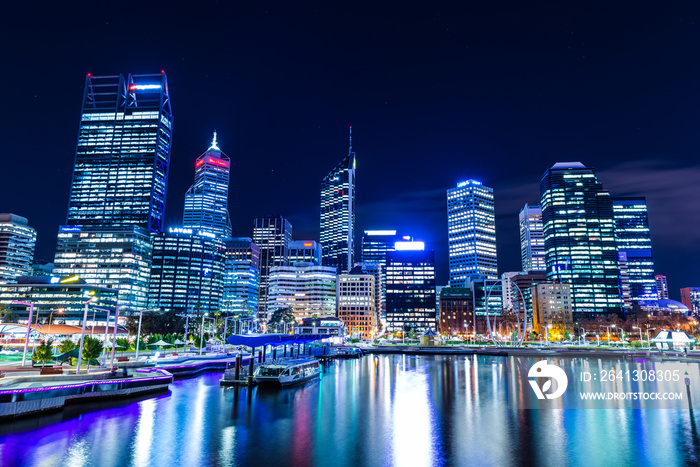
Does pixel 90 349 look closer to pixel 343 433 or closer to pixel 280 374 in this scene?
pixel 280 374

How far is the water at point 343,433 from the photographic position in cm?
2928

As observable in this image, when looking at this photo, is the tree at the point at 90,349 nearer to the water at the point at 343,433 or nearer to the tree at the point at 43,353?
the tree at the point at 43,353

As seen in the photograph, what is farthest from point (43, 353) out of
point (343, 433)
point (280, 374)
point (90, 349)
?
point (343, 433)

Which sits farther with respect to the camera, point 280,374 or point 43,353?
point 280,374

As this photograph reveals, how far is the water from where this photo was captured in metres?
29.3

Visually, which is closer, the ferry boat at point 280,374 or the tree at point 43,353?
the tree at point 43,353

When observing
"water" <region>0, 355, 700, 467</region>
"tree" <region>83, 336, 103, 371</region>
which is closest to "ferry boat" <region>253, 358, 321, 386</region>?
"water" <region>0, 355, 700, 467</region>

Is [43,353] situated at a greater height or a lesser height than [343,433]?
greater

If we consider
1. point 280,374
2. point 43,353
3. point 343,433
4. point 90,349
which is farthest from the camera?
point 280,374

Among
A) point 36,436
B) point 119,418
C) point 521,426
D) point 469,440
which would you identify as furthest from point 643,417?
point 36,436

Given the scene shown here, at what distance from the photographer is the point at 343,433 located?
36750mm

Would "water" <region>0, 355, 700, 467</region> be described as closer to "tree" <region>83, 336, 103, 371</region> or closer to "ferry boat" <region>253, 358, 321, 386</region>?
"ferry boat" <region>253, 358, 321, 386</region>

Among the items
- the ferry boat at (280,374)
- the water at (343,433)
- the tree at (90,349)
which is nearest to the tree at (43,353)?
the tree at (90,349)

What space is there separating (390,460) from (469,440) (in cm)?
858
